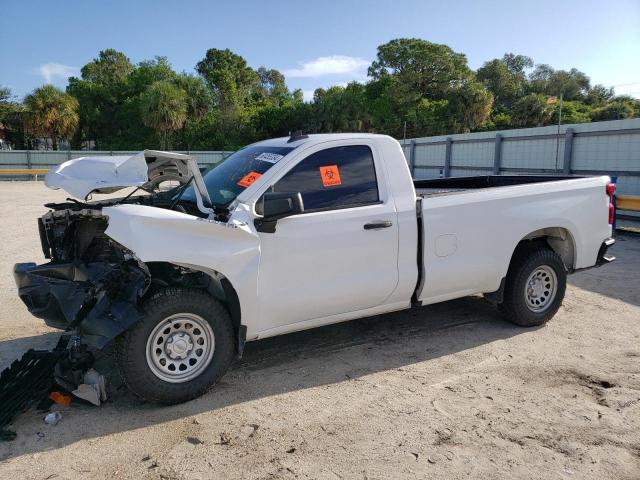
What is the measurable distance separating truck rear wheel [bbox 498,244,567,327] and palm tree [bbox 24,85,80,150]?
38.1 metres

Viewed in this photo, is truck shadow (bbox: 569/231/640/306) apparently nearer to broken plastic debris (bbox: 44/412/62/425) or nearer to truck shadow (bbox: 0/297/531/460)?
truck shadow (bbox: 0/297/531/460)

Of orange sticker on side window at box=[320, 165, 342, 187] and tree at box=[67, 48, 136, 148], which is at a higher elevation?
tree at box=[67, 48, 136, 148]

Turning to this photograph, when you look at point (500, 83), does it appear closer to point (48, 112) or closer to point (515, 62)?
point (515, 62)

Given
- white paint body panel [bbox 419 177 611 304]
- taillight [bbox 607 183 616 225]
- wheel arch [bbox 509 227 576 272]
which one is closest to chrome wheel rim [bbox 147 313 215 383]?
white paint body panel [bbox 419 177 611 304]

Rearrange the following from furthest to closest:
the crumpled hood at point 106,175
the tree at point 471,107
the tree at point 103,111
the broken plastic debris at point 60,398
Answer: the tree at point 471,107 → the tree at point 103,111 → the crumpled hood at point 106,175 → the broken plastic debris at point 60,398

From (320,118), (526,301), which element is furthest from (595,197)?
(320,118)

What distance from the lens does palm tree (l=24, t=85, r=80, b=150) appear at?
116 feet

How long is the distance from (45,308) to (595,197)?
557 cm

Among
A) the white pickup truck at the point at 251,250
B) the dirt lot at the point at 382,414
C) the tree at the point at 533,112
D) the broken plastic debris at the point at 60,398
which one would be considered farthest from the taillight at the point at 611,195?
the tree at the point at 533,112

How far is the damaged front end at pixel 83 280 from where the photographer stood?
3629 mm

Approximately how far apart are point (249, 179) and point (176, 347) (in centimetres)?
147

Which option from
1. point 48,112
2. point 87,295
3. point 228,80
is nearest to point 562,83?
point 228,80

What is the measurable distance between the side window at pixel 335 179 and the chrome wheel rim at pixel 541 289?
7.17 ft

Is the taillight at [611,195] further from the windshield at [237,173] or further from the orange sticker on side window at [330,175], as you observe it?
the windshield at [237,173]
